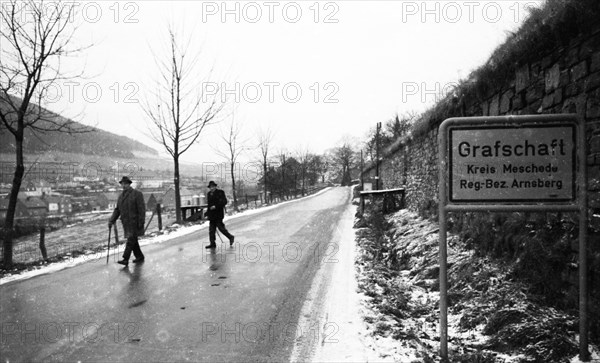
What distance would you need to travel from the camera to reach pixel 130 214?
733cm

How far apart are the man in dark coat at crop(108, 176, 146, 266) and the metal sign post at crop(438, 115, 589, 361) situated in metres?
6.43

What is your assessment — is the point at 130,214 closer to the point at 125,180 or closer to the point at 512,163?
the point at 125,180

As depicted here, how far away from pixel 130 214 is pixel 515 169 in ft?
23.4

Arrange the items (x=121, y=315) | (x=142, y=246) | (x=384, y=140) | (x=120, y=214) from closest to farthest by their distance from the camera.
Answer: (x=121, y=315) → (x=120, y=214) → (x=142, y=246) → (x=384, y=140)

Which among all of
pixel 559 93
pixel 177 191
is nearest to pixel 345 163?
pixel 177 191

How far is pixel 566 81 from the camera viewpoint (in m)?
3.74

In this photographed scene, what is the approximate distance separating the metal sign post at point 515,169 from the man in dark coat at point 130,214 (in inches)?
253

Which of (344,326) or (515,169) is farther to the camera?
(344,326)

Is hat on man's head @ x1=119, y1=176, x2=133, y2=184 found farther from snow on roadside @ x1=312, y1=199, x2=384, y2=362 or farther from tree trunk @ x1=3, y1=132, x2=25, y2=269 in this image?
snow on roadside @ x1=312, y1=199, x2=384, y2=362

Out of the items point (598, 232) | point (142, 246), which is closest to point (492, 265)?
point (598, 232)

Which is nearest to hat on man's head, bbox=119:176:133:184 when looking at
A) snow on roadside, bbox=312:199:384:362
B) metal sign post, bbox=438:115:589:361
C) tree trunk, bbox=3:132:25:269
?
tree trunk, bbox=3:132:25:269

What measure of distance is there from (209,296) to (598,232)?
15.7 ft

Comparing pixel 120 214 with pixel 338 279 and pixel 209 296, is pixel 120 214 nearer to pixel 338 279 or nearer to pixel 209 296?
pixel 209 296

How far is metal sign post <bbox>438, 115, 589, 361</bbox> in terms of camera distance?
9.65 ft
